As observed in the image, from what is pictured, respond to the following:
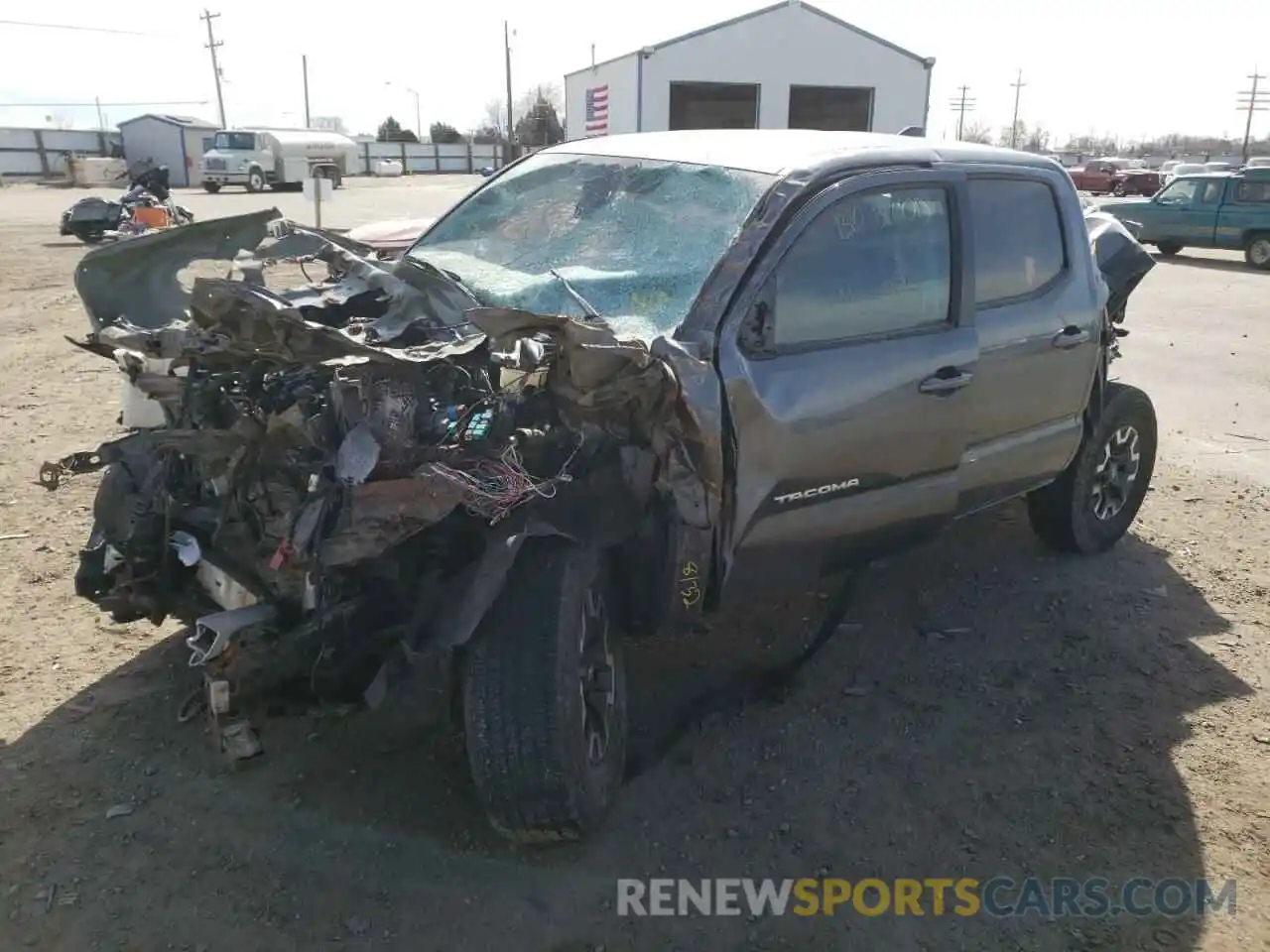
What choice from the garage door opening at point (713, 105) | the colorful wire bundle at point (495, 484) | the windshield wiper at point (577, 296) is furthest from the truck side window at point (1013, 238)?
the garage door opening at point (713, 105)

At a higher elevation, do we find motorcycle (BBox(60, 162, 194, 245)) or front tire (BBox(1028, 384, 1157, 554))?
motorcycle (BBox(60, 162, 194, 245))

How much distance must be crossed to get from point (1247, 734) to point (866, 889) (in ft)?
5.71

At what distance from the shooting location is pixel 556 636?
8.87 feet

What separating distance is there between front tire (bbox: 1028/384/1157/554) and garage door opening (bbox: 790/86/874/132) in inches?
1009

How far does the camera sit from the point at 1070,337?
4.20m

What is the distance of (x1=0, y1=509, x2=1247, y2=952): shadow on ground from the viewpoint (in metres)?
2.66

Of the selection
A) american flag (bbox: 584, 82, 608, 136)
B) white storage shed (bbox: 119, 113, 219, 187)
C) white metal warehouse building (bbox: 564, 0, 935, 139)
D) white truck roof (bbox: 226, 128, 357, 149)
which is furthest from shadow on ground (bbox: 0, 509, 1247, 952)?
white storage shed (bbox: 119, 113, 219, 187)

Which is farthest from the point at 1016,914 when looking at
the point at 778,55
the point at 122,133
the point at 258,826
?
the point at 122,133

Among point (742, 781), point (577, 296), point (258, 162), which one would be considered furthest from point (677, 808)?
point (258, 162)

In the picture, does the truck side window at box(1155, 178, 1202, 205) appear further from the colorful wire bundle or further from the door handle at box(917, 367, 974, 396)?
the colorful wire bundle

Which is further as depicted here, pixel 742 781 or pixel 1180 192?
pixel 1180 192

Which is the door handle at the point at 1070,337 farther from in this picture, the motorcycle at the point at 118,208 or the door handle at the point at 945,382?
the motorcycle at the point at 118,208

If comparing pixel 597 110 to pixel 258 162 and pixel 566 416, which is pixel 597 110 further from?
pixel 566 416

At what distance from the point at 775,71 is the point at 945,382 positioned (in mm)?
27755
